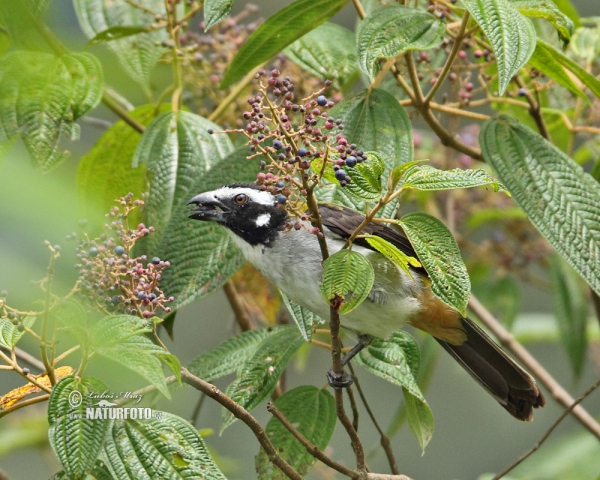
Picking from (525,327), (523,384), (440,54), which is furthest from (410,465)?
(440,54)

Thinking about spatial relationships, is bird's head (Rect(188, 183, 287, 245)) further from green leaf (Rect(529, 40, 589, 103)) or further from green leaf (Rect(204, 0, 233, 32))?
green leaf (Rect(529, 40, 589, 103))

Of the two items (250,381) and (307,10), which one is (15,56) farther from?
(250,381)

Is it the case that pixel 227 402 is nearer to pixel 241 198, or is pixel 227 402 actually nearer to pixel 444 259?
pixel 444 259

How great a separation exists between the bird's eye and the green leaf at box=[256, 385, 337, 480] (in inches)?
26.5

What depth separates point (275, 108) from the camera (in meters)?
1.53

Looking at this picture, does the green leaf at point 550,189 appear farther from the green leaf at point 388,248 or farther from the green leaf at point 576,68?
the green leaf at point 388,248

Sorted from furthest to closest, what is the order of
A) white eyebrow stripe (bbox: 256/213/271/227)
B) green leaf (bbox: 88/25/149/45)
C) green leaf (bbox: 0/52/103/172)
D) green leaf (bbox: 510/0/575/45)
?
white eyebrow stripe (bbox: 256/213/271/227), green leaf (bbox: 88/25/149/45), green leaf (bbox: 510/0/575/45), green leaf (bbox: 0/52/103/172)

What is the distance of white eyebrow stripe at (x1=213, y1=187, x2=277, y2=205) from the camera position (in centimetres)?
251

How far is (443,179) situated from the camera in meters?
1.54

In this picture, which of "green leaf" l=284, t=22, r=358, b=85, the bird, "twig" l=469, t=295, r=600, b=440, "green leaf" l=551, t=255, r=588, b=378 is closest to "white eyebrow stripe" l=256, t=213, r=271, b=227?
the bird

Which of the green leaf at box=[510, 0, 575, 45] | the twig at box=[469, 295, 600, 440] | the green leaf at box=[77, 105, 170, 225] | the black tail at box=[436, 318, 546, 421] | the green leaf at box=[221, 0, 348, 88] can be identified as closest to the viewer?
the green leaf at box=[510, 0, 575, 45]

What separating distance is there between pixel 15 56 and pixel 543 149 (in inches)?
58.9

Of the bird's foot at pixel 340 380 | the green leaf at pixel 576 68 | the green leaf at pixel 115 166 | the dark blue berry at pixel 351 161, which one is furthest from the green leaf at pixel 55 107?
the green leaf at pixel 576 68

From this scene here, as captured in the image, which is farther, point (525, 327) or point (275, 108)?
point (525, 327)
